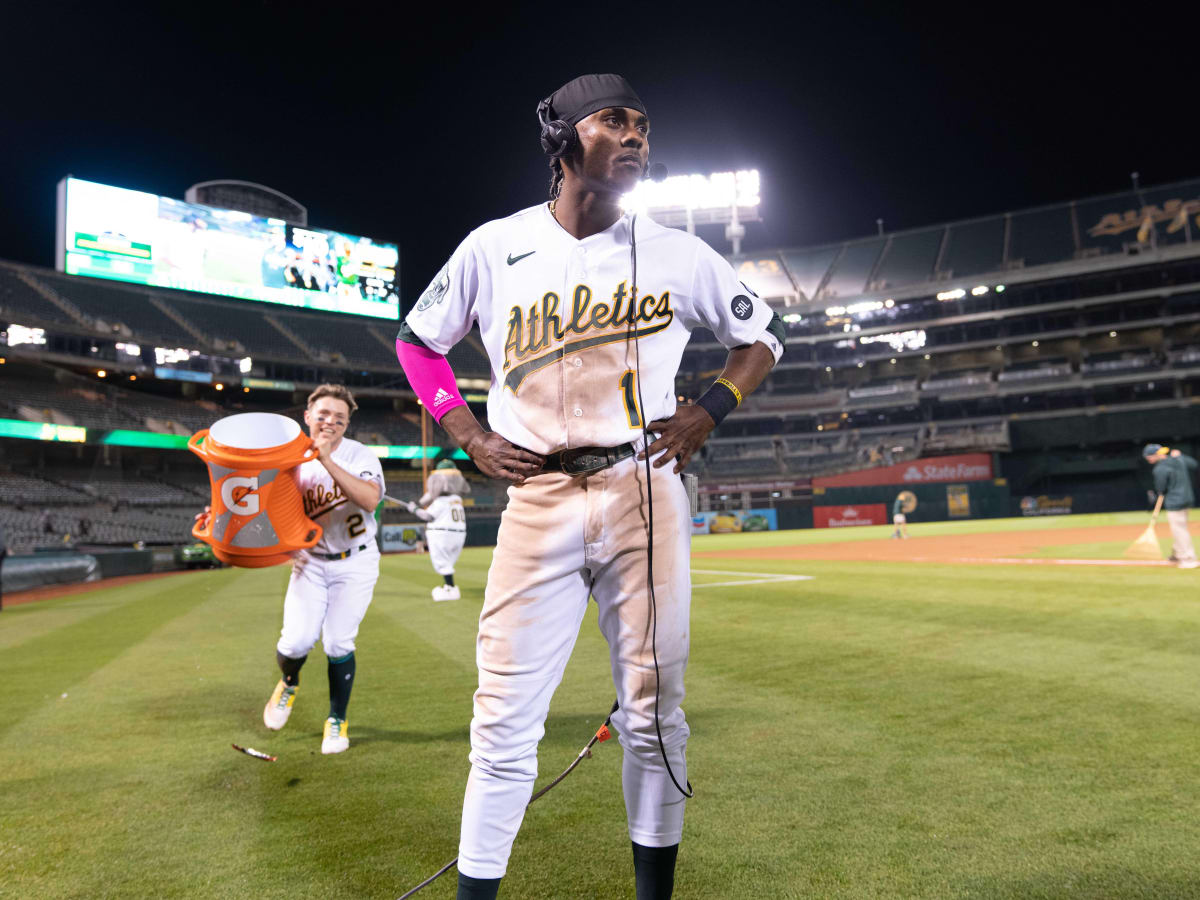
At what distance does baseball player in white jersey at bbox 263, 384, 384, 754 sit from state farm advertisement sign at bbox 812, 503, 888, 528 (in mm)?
40718

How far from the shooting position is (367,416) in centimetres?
5238

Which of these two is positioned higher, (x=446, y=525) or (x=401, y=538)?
(x=446, y=525)

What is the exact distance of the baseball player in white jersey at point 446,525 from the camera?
12.5 metres

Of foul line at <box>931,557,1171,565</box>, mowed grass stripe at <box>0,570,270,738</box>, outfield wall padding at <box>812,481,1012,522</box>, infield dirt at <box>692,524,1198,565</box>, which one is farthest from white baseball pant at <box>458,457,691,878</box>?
outfield wall padding at <box>812,481,1012,522</box>

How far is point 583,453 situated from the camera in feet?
7.09

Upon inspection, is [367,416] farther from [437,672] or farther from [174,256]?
[437,672]

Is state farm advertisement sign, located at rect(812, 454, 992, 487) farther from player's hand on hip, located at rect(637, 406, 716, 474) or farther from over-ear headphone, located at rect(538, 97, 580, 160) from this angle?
over-ear headphone, located at rect(538, 97, 580, 160)

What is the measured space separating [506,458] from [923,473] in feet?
164

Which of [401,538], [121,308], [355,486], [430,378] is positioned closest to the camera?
[430,378]

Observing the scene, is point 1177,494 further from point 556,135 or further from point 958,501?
point 958,501

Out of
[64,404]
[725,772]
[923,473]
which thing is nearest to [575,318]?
[725,772]

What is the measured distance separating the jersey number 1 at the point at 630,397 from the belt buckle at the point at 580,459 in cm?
15

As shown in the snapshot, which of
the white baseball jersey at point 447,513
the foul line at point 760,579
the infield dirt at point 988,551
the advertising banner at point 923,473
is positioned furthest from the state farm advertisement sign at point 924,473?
the white baseball jersey at point 447,513

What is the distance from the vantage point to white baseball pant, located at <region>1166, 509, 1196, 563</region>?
11766 mm
